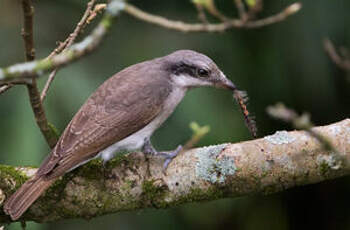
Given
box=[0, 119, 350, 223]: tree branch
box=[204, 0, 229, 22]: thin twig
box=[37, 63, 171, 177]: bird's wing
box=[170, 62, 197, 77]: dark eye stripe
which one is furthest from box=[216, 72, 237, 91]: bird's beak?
box=[204, 0, 229, 22]: thin twig

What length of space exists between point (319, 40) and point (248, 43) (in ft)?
1.97

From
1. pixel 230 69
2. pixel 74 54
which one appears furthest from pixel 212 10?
A: pixel 230 69

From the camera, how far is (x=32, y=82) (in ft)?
9.44

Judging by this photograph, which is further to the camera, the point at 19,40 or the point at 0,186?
the point at 19,40

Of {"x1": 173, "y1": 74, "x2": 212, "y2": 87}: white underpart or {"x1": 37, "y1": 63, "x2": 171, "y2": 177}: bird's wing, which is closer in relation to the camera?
{"x1": 37, "y1": 63, "x2": 171, "y2": 177}: bird's wing

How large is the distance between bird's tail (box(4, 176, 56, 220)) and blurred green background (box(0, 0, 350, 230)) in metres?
1.99

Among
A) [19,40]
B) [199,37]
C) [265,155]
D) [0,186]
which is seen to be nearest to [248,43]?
[199,37]

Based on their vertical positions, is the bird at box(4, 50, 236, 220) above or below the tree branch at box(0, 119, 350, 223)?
above

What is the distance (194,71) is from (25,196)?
4.34 feet

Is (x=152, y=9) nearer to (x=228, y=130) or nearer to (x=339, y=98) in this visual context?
(x=228, y=130)

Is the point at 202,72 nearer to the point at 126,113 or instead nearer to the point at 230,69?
the point at 126,113

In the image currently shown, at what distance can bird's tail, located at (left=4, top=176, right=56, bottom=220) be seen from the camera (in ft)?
10.4

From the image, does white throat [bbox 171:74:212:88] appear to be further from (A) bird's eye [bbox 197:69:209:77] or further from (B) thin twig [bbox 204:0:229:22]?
(B) thin twig [bbox 204:0:229:22]

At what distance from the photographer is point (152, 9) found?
573 centimetres
